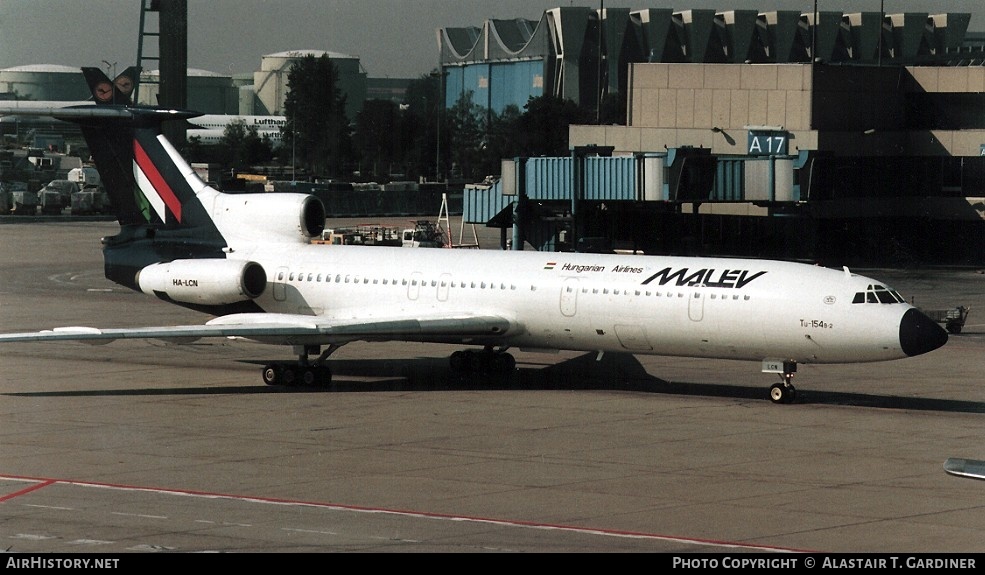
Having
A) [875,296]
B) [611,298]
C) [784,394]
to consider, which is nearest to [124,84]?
[611,298]

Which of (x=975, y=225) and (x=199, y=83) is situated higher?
(x=199, y=83)

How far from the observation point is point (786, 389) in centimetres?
3088

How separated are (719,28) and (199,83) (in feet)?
240

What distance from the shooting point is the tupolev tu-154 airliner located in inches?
1185

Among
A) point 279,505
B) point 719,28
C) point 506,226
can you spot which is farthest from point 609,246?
point 719,28

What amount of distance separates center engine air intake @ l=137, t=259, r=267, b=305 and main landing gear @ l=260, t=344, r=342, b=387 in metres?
3.01

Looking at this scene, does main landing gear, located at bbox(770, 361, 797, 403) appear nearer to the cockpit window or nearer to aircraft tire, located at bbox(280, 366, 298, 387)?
the cockpit window

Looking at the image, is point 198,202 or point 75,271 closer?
point 198,202

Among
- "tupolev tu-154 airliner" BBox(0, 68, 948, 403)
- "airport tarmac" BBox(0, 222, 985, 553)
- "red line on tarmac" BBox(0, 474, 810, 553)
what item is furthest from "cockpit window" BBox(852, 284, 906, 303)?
"red line on tarmac" BBox(0, 474, 810, 553)

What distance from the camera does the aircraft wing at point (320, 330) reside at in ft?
104

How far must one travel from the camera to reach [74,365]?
3684cm

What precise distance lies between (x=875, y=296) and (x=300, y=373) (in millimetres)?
13213

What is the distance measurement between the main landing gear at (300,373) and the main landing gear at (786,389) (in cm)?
1011
